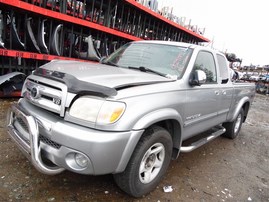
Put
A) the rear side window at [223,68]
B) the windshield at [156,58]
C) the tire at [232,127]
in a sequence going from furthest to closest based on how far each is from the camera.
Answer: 1. the tire at [232,127]
2. the rear side window at [223,68]
3. the windshield at [156,58]

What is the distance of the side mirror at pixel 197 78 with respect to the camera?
2.75 meters

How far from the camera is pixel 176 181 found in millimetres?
2932

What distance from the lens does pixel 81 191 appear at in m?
2.43

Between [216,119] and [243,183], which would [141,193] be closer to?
[243,183]

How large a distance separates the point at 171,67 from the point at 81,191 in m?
1.89

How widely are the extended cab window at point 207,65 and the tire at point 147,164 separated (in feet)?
4.06

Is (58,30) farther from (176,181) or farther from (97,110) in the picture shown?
(176,181)

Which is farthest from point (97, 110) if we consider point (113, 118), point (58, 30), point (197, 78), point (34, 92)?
point (58, 30)

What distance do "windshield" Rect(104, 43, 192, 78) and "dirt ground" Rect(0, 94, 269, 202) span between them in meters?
1.48

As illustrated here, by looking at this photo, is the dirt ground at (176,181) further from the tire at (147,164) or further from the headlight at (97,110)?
the headlight at (97,110)

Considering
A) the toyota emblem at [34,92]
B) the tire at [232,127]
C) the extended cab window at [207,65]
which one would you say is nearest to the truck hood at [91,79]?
the toyota emblem at [34,92]

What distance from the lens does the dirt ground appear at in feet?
7.79

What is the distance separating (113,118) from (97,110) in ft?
0.53

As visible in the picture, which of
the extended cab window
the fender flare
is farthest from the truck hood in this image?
the extended cab window
